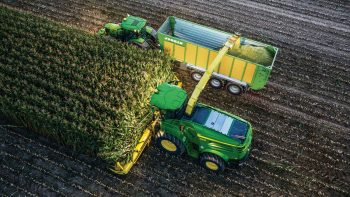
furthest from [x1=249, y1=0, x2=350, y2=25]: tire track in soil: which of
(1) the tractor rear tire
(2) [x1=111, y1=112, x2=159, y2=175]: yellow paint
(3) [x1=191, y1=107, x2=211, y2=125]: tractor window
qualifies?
(2) [x1=111, y1=112, x2=159, y2=175]: yellow paint

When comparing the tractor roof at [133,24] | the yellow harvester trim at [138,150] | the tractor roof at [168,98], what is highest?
the tractor roof at [133,24]

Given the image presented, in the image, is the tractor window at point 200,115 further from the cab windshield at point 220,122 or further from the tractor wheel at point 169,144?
the tractor wheel at point 169,144

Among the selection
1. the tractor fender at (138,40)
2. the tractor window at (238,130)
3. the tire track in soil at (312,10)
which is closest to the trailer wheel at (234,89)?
the tractor window at (238,130)

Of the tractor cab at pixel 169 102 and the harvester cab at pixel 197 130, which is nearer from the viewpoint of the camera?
the tractor cab at pixel 169 102

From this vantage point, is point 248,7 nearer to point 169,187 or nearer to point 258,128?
point 258,128

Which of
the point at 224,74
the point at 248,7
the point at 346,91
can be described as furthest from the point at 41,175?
the point at 248,7

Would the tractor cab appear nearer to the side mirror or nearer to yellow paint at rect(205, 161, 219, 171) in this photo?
the side mirror

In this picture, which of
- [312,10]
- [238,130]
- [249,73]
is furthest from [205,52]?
[312,10]
